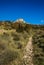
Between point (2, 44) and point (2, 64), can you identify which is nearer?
point (2, 64)

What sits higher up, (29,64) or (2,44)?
(2,44)

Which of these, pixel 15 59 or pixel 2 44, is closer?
pixel 15 59

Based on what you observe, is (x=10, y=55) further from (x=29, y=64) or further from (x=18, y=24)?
(x=18, y=24)

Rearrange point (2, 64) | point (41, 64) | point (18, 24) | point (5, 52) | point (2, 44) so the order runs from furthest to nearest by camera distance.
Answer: point (18, 24) < point (2, 44) < point (5, 52) < point (41, 64) < point (2, 64)

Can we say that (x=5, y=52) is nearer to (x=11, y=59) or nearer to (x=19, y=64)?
(x=11, y=59)

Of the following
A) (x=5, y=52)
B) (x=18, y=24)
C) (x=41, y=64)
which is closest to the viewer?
(x=41, y=64)

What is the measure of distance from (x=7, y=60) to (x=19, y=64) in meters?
1.03

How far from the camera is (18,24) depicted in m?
46.5

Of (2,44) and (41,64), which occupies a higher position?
(2,44)

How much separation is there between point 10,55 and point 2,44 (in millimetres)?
2892

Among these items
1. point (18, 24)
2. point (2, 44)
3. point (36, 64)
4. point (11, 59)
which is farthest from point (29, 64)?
point (18, 24)

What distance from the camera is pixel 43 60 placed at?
16156mm

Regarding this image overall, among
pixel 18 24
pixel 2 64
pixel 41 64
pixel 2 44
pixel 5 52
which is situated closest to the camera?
pixel 2 64

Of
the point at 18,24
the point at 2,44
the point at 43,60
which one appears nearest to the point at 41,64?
the point at 43,60
